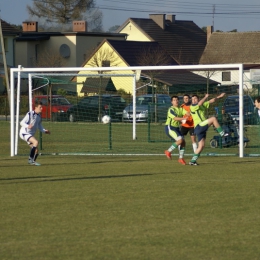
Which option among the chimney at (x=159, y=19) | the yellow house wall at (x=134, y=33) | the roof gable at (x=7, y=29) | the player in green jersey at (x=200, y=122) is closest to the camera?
the player in green jersey at (x=200, y=122)

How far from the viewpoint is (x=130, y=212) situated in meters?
11.0

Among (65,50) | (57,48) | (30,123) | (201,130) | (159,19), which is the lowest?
(201,130)

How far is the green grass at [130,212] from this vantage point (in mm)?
8430

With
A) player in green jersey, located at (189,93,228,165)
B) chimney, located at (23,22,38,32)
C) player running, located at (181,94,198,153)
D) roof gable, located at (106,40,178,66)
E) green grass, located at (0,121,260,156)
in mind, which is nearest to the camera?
player in green jersey, located at (189,93,228,165)

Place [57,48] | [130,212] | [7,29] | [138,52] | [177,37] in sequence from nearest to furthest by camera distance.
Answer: [130,212] < [138,52] < [7,29] < [57,48] < [177,37]

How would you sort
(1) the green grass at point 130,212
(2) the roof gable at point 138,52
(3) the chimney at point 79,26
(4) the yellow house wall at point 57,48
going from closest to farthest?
1. (1) the green grass at point 130,212
2. (2) the roof gable at point 138,52
3. (4) the yellow house wall at point 57,48
4. (3) the chimney at point 79,26

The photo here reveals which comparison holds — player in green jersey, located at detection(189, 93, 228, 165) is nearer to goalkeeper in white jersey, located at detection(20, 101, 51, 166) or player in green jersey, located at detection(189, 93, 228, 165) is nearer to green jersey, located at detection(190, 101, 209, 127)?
green jersey, located at detection(190, 101, 209, 127)

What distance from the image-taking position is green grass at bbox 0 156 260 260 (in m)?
8.43

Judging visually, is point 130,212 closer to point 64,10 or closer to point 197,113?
point 197,113

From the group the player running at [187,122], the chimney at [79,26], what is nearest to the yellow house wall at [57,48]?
the chimney at [79,26]

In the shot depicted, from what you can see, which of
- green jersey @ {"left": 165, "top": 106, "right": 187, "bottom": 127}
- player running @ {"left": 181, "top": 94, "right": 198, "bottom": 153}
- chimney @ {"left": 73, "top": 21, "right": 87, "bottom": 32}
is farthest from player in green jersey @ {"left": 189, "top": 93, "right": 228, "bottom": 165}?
chimney @ {"left": 73, "top": 21, "right": 87, "bottom": 32}

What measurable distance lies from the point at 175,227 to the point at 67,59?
59873 mm

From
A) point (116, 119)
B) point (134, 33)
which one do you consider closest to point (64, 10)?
point (134, 33)

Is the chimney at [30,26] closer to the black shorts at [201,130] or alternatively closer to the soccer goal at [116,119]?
the soccer goal at [116,119]
